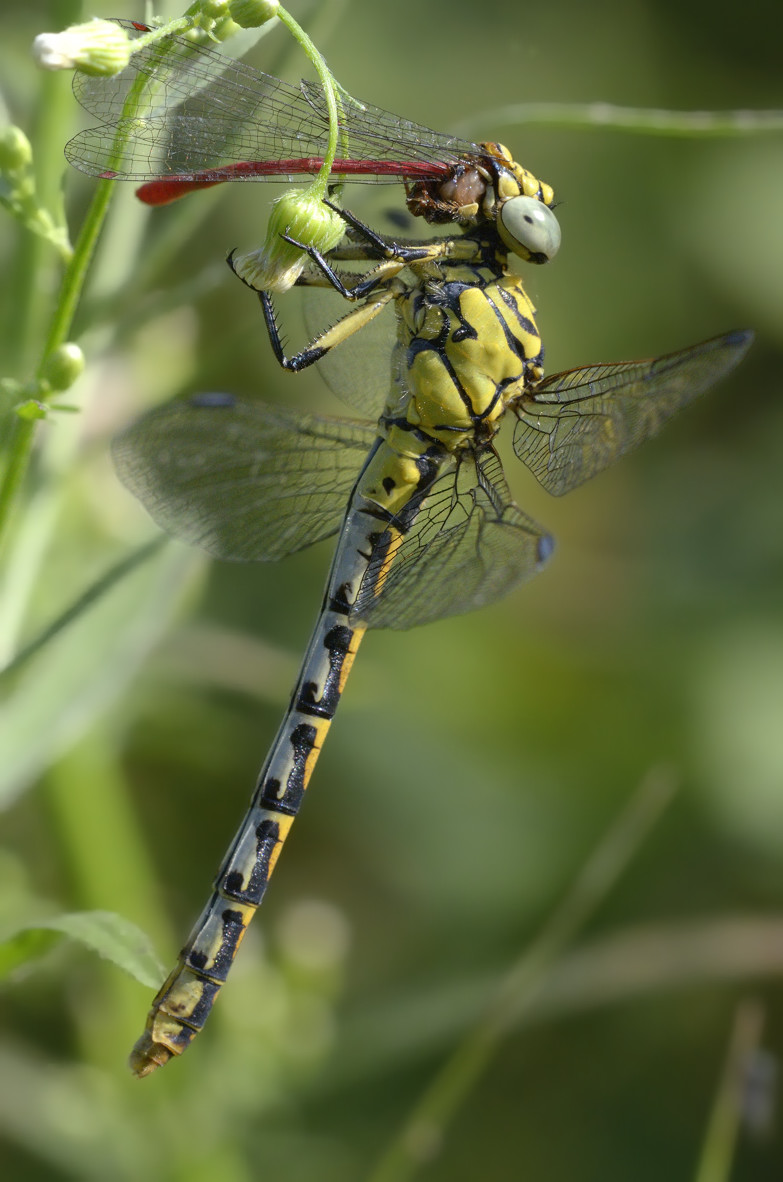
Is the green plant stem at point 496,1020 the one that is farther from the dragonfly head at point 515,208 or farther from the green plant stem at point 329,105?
the green plant stem at point 329,105

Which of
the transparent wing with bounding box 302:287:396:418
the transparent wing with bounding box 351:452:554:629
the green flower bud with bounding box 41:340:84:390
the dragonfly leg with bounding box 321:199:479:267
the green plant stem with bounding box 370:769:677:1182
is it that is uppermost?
the dragonfly leg with bounding box 321:199:479:267

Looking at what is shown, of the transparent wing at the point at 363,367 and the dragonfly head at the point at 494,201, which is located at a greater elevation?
the dragonfly head at the point at 494,201

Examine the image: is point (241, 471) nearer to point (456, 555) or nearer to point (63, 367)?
point (456, 555)

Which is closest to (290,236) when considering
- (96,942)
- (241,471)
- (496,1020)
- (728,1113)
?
(241,471)

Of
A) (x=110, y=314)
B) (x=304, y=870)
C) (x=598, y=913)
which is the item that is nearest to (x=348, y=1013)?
(x=304, y=870)

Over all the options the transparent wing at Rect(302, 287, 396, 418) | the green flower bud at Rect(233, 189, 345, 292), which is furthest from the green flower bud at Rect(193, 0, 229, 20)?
the transparent wing at Rect(302, 287, 396, 418)

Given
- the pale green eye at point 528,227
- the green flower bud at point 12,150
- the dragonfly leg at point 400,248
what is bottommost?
the green flower bud at point 12,150

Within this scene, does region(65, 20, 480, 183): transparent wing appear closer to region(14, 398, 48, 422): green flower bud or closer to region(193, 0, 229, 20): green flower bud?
region(193, 0, 229, 20): green flower bud

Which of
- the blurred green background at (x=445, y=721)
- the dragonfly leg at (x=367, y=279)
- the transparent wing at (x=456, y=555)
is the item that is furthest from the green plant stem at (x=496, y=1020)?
the dragonfly leg at (x=367, y=279)
